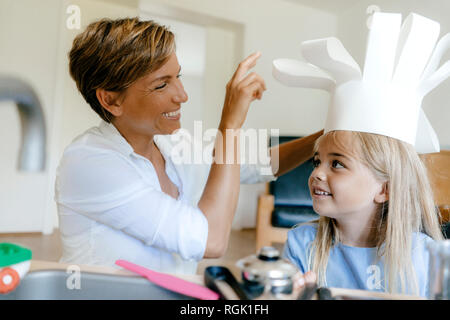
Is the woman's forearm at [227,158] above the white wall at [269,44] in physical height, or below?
below

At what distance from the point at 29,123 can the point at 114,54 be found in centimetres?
11

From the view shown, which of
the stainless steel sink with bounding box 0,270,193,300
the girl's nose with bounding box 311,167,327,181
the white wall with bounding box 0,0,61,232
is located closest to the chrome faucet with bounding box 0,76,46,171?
the white wall with bounding box 0,0,61,232

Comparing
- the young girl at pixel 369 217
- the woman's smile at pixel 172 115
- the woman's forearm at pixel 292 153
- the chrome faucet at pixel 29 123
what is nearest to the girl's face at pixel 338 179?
the young girl at pixel 369 217

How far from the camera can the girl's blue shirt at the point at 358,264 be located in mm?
481

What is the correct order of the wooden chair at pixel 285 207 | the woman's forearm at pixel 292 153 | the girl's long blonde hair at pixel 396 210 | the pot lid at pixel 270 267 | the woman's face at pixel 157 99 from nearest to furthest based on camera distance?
the pot lid at pixel 270 267 < the woman's face at pixel 157 99 < the girl's long blonde hair at pixel 396 210 < the woman's forearm at pixel 292 153 < the wooden chair at pixel 285 207

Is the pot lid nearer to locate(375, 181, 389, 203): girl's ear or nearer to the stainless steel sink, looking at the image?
the stainless steel sink

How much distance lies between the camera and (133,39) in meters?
0.35

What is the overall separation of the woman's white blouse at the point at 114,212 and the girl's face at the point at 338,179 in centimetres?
20

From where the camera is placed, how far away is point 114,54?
13.4 inches

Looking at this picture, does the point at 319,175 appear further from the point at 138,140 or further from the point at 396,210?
the point at 138,140

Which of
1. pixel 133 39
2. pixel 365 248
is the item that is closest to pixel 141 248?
pixel 133 39

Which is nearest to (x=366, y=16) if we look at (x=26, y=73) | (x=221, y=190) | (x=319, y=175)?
(x=319, y=175)

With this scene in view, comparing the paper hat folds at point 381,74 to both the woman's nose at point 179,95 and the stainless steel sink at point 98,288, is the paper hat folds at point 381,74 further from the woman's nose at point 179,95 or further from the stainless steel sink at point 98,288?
the stainless steel sink at point 98,288
